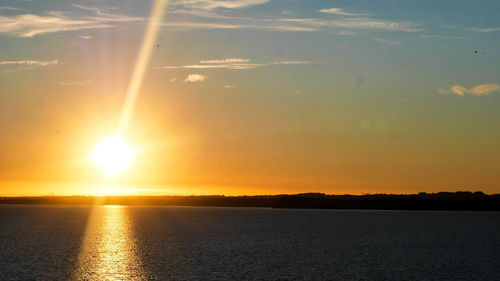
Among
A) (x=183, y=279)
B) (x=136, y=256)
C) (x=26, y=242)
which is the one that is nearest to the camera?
(x=183, y=279)

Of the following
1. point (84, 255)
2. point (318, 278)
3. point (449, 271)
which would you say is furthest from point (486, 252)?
point (84, 255)

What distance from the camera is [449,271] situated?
236 ft

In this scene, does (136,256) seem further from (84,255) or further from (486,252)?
(486,252)

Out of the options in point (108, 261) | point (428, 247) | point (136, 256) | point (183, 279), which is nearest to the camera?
point (183, 279)

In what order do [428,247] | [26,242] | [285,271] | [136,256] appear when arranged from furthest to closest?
[26,242]
[428,247]
[136,256]
[285,271]

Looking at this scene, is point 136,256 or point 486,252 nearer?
point 136,256

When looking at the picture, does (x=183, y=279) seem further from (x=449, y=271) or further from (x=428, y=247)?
(x=428, y=247)

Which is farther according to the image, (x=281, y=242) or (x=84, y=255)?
(x=281, y=242)

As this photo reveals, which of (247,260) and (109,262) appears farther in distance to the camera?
(247,260)

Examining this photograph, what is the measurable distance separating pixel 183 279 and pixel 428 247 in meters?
55.6

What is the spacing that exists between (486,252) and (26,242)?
79388 millimetres

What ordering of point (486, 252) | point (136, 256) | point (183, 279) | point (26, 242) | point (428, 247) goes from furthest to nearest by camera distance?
1. point (26, 242)
2. point (428, 247)
3. point (486, 252)
4. point (136, 256)
5. point (183, 279)

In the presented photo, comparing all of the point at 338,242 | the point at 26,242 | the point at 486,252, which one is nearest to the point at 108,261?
the point at 26,242

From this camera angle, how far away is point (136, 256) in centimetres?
8688
